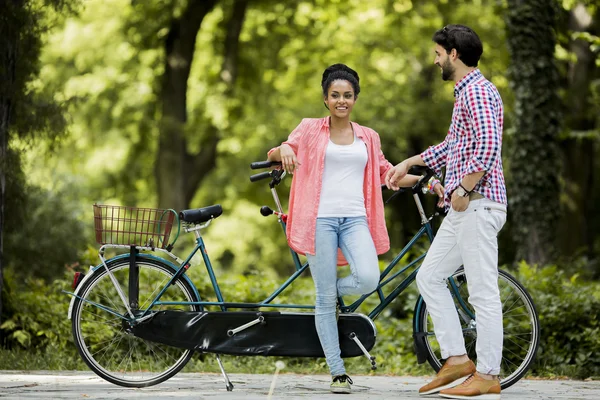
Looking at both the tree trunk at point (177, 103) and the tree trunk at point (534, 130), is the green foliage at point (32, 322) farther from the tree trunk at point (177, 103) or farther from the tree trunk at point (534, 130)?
the tree trunk at point (177, 103)

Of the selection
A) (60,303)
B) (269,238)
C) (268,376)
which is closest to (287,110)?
(269,238)

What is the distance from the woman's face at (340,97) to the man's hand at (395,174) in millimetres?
443

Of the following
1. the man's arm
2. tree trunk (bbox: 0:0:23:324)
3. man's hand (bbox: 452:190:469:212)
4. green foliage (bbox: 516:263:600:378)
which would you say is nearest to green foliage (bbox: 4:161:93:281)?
tree trunk (bbox: 0:0:23:324)

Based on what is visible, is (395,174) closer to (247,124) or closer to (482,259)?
(482,259)

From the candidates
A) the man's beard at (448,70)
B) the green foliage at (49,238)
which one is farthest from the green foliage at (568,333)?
the green foliage at (49,238)

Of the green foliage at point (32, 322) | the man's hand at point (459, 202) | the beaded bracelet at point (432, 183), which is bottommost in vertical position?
the green foliage at point (32, 322)

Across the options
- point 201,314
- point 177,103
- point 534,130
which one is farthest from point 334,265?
point 177,103

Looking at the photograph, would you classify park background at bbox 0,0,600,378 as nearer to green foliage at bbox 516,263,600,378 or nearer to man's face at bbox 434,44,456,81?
green foliage at bbox 516,263,600,378

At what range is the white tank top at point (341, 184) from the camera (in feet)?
18.2

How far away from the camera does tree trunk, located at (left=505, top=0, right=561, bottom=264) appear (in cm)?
1263

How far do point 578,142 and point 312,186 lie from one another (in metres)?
12.9

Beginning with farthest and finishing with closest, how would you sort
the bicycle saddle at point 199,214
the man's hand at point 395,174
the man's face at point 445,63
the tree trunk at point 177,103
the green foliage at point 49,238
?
the tree trunk at point 177,103, the green foliage at point 49,238, the bicycle saddle at point 199,214, the man's hand at point 395,174, the man's face at point 445,63

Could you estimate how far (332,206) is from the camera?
5.54 metres

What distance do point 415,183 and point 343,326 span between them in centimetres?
100
